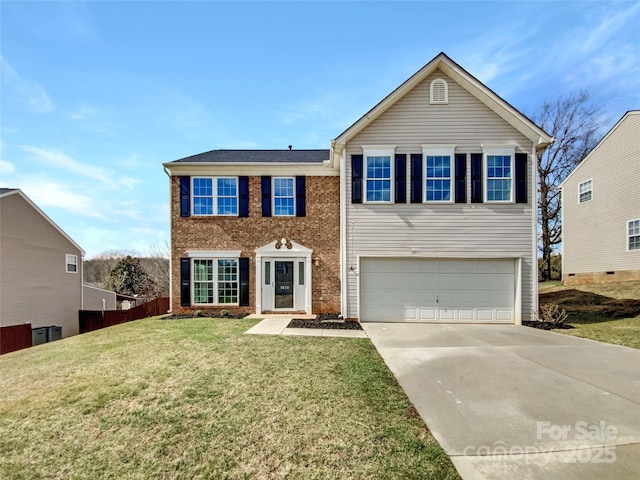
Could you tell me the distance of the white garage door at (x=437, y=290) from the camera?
1013 cm

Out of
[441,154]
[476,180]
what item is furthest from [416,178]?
[476,180]

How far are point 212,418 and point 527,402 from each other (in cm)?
423

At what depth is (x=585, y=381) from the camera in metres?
5.07

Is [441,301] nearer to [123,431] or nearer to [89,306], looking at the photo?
[123,431]

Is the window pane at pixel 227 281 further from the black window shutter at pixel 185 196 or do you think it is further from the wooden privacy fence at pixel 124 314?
the wooden privacy fence at pixel 124 314

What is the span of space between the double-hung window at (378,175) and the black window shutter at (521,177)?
4.12 metres


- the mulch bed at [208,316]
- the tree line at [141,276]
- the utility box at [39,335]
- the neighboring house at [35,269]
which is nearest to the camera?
the mulch bed at [208,316]

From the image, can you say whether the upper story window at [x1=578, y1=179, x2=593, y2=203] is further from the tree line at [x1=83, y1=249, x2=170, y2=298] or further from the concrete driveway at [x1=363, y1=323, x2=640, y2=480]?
the tree line at [x1=83, y1=249, x2=170, y2=298]

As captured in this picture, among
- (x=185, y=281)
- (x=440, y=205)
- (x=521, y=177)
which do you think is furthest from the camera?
(x=185, y=281)

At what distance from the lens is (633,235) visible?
48.4 feet

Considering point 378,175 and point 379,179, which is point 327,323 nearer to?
point 379,179

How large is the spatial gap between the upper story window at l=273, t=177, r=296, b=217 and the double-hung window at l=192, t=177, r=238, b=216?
152 cm

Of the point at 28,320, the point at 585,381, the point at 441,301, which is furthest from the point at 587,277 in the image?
the point at 28,320

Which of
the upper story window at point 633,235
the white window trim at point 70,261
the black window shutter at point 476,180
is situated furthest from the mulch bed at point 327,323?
the white window trim at point 70,261
